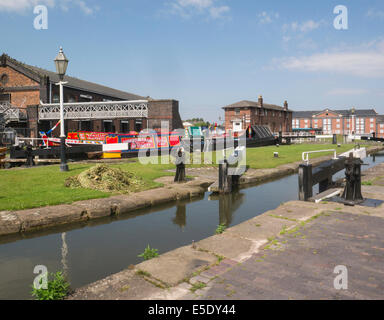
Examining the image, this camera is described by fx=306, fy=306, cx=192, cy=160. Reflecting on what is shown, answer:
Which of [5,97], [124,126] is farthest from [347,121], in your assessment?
[5,97]

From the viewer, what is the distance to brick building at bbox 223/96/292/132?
5403cm

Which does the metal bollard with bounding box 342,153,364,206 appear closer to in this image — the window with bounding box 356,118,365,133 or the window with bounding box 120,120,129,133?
the window with bounding box 120,120,129,133

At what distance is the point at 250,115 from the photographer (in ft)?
177

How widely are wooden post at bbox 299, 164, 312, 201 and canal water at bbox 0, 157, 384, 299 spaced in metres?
1.02

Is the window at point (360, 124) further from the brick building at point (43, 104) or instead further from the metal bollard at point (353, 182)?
the metal bollard at point (353, 182)

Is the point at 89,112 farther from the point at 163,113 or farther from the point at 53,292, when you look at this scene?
the point at 53,292

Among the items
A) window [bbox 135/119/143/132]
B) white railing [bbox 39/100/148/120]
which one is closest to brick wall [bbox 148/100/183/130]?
white railing [bbox 39/100/148/120]

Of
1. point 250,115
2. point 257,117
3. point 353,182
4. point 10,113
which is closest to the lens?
point 353,182

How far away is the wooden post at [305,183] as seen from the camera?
7.22 metres

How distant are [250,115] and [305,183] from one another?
47934mm

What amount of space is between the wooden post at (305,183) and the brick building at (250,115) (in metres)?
47.1
